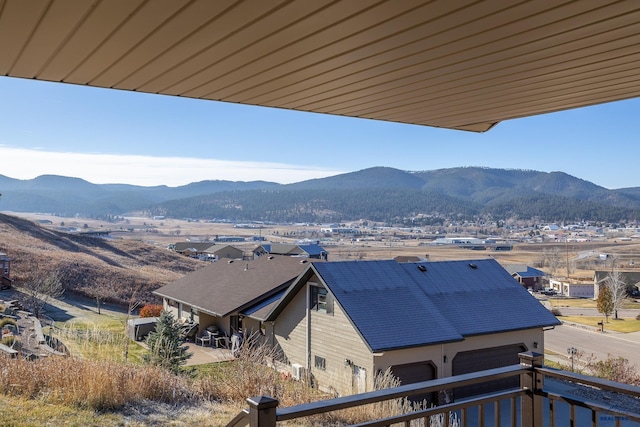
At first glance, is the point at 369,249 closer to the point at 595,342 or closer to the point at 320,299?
the point at 595,342

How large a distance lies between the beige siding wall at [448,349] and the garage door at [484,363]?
0.15 m

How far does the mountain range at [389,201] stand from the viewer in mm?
93125

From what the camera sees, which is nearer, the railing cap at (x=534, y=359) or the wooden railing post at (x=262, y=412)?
the wooden railing post at (x=262, y=412)

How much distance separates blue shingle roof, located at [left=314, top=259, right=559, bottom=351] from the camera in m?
12.2

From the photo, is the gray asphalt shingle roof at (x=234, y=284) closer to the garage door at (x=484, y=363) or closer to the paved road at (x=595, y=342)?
the garage door at (x=484, y=363)

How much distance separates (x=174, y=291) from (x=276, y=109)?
19.4 metres

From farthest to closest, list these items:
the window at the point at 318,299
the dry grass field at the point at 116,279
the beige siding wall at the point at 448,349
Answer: the window at the point at 318,299
the beige siding wall at the point at 448,349
the dry grass field at the point at 116,279

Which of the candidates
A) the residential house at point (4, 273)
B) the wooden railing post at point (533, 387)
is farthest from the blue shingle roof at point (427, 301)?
the residential house at point (4, 273)

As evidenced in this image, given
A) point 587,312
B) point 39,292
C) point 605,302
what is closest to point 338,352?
point 39,292

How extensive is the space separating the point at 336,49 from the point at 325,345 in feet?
39.3

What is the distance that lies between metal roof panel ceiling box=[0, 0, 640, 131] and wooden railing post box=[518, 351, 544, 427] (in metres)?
1.36

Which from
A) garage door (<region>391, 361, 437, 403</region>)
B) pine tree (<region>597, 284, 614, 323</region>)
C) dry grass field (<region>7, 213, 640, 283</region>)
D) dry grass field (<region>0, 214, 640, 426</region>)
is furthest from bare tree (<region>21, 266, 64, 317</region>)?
pine tree (<region>597, 284, 614, 323</region>)

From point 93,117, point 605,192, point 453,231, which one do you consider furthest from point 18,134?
point 605,192

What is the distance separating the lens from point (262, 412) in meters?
1.59
